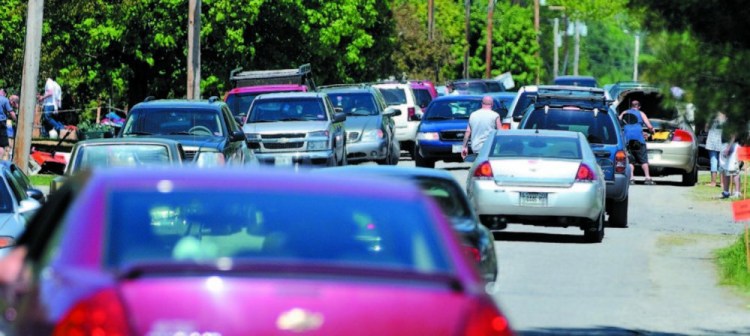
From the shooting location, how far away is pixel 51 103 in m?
43.6

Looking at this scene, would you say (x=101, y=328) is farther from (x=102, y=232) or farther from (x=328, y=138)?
(x=328, y=138)

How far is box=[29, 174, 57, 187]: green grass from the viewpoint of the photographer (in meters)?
32.1

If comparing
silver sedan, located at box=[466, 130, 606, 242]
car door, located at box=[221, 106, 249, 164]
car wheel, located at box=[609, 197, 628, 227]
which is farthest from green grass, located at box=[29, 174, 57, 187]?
silver sedan, located at box=[466, 130, 606, 242]

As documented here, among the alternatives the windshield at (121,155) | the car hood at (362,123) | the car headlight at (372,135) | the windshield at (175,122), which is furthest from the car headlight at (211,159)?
the car hood at (362,123)

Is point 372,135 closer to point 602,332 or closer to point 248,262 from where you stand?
point 602,332

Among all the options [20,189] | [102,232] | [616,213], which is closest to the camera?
[102,232]

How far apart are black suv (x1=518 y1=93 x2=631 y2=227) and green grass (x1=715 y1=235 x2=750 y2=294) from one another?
Answer: 2934 mm

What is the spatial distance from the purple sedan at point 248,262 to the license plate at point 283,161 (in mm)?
23999

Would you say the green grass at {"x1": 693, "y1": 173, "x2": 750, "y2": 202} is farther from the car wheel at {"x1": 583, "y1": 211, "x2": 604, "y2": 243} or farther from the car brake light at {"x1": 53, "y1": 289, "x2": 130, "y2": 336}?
the car brake light at {"x1": 53, "y1": 289, "x2": 130, "y2": 336}

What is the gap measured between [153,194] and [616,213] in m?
19.1

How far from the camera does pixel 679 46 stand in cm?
1116

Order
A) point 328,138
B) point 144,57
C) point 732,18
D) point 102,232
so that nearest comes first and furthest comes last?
1. point 102,232
2. point 732,18
3. point 328,138
4. point 144,57

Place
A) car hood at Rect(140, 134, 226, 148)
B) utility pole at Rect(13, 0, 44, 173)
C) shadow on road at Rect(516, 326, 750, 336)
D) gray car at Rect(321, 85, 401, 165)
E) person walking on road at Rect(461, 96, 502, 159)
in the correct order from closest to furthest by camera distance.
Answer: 1. shadow on road at Rect(516, 326, 750, 336)
2. car hood at Rect(140, 134, 226, 148)
3. person walking on road at Rect(461, 96, 502, 159)
4. utility pole at Rect(13, 0, 44, 173)
5. gray car at Rect(321, 85, 401, 165)

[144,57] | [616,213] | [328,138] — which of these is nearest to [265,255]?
[616,213]
